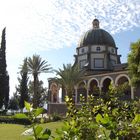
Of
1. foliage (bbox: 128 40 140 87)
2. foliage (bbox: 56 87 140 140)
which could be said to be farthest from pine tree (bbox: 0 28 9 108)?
foliage (bbox: 56 87 140 140)

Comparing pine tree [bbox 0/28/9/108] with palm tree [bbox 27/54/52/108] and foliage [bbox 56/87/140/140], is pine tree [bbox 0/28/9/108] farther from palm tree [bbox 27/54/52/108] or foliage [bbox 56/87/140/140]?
foliage [bbox 56/87/140/140]

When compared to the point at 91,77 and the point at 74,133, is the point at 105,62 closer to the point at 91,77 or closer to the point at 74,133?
the point at 91,77

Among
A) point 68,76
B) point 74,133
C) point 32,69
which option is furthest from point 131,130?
point 32,69

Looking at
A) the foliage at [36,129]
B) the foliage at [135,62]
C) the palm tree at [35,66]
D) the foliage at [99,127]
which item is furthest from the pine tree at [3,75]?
the foliage at [36,129]

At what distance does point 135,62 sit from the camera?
29516mm

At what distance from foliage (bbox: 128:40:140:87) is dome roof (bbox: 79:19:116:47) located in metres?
28.7

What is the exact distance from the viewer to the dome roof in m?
58.7

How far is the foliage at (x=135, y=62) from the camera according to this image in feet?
94.2

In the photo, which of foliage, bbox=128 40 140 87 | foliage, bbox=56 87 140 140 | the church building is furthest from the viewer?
the church building

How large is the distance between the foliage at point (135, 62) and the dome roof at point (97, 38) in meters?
28.7

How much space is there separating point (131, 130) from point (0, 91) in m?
50.7

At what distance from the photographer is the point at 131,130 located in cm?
277

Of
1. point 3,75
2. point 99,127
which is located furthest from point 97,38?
point 99,127

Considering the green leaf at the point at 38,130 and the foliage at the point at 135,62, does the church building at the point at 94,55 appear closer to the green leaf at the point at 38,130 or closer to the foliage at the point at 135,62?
the foliage at the point at 135,62
